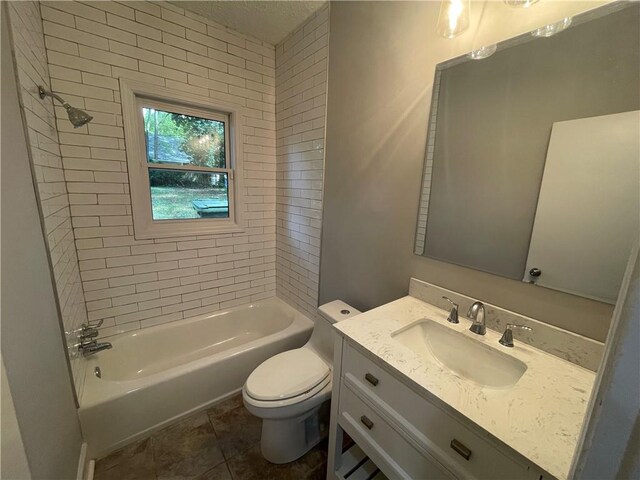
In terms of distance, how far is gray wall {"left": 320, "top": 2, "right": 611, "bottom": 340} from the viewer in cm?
98

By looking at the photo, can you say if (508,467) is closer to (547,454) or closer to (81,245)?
(547,454)

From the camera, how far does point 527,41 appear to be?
935 millimetres

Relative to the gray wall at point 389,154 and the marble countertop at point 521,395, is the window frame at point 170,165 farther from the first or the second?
the marble countertop at point 521,395

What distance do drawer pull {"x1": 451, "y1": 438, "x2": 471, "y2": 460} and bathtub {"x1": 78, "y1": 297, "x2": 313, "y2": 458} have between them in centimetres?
140

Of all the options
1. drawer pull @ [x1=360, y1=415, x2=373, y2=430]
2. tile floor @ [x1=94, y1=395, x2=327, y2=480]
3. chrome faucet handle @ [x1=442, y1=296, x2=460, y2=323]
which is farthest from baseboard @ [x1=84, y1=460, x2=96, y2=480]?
chrome faucet handle @ [x1=442, y1=296, x2=460, y2=323]

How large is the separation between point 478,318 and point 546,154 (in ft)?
2.13

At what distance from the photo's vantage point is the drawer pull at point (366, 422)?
3.14ft

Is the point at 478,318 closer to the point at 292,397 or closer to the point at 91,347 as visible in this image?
the point at 292,397

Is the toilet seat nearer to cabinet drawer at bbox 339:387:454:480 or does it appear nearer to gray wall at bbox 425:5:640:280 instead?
cabinet drawer at bbox 339:387:454:480

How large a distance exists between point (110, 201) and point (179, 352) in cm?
127

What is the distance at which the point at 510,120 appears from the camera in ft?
3.29

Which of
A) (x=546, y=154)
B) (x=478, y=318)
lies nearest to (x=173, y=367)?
(x=478, y=318)

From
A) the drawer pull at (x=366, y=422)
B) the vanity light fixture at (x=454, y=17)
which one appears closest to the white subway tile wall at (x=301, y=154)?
the vanity light fixture at (x=454, y=17)

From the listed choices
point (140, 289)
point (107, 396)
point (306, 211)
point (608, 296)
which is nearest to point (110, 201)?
point (140, 289)
